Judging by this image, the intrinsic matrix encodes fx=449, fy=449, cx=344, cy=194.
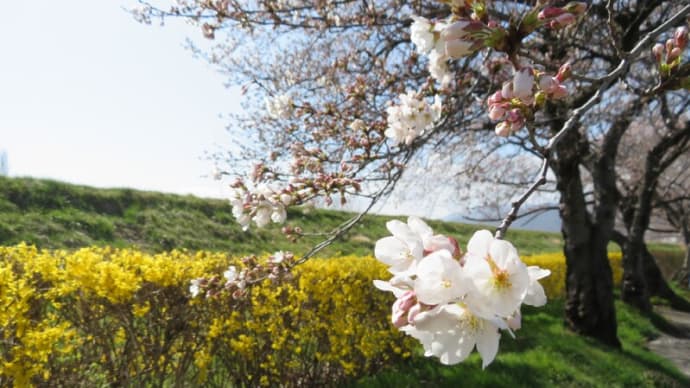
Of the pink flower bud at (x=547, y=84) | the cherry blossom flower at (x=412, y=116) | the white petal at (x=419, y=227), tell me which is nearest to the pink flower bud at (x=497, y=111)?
the pink flower bud at (x=547, y=84)

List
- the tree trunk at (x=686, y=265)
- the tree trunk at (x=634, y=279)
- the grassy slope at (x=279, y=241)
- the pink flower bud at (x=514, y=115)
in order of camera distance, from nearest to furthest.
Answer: the pink flower bud at (x=514, y=115), the grassy slope at (x=279, y=241), the tree trunk at (x=634, y=279), the tree trunk at (x=686, y=265)

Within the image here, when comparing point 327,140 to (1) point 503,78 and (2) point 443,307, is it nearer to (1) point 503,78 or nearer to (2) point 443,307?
(1) point 503,78

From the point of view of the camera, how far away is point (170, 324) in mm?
3176

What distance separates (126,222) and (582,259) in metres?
9.73

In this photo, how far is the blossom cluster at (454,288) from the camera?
0.89 metres

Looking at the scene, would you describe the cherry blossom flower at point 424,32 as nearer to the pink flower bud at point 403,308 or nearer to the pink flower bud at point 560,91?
the pink flower bud at point 560,91

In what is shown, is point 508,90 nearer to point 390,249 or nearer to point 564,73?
point 564,73

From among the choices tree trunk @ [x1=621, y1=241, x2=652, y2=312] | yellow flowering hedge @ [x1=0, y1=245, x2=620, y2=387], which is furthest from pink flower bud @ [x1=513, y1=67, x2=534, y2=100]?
tree trunk @ [x1=621, y1=241, x2=652, y2=312]

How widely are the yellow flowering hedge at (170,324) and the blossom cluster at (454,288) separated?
229 centimetres

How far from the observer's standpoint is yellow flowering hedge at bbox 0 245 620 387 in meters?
2.65

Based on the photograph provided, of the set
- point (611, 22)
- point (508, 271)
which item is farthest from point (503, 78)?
point (508, 271)

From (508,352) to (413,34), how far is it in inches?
208

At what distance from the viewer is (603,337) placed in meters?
→ 6.00

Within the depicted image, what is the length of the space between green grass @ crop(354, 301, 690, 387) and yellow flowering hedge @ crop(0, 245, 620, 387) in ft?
1.08
